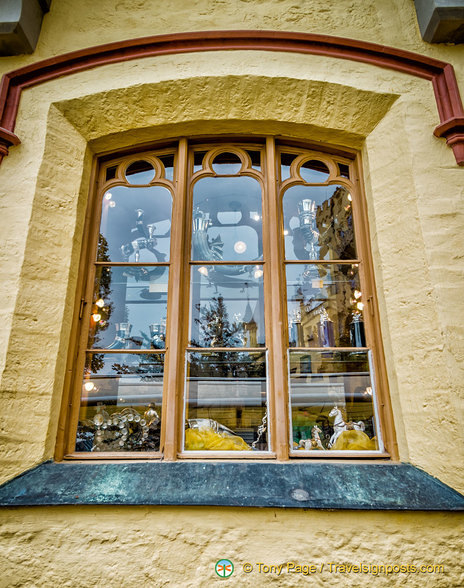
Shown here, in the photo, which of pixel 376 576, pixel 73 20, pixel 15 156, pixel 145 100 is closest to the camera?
pixel 376 576

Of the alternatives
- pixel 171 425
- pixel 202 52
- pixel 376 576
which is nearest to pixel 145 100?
pixel 202 52

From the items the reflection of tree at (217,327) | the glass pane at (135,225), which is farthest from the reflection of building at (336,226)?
the glass pane at (135,225)

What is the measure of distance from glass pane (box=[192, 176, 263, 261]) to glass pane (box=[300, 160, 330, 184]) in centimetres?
35

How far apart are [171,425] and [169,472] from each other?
24 centimetres

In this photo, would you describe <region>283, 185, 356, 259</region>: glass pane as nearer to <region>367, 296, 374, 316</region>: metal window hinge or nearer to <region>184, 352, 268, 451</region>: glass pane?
<region>367, 296, 374, 316</region>: metal window hinge

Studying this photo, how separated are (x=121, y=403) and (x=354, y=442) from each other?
1361 mm

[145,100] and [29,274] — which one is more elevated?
[145,100]

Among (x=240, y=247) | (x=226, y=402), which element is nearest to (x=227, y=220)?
(x=240, y=247)

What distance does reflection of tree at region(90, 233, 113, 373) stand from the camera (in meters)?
2.14

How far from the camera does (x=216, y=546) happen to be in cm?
157

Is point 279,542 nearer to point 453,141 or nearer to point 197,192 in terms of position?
point 197,192

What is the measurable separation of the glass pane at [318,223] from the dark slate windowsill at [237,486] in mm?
1278

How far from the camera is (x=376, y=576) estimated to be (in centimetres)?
152

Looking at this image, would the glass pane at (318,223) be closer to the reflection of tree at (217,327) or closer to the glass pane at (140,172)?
the reflection of tree at (217,327)
